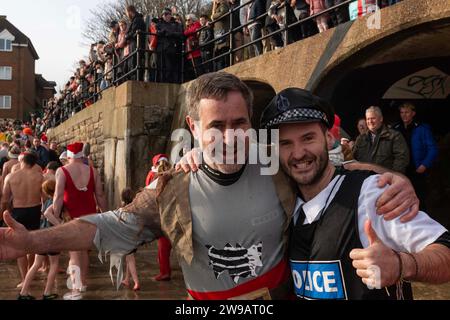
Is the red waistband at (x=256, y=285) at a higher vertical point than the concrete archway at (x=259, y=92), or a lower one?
lower

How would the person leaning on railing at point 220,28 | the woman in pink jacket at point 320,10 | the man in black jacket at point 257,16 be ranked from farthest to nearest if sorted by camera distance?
the person leaning on railing at point 220,28
the man in black jacket at point 257,16
the woman in pink jacket at point 320,10

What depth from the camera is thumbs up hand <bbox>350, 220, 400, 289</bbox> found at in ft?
4.52

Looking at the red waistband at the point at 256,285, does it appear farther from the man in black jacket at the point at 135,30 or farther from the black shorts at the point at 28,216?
the man in black jacket at the point at 135,30

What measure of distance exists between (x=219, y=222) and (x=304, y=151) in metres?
0.46

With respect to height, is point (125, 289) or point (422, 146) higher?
point (422, 146)

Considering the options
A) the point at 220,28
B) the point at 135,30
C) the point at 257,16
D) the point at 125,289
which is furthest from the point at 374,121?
the point at 135,30

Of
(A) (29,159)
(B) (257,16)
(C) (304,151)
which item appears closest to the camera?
(C) (304,151)

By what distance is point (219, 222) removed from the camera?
194cm

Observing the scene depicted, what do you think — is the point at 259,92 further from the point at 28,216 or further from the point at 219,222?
the point at 219,222

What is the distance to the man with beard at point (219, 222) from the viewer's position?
6.33 ft

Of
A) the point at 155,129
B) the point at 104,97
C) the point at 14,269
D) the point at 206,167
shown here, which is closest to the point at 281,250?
the point at 206,167

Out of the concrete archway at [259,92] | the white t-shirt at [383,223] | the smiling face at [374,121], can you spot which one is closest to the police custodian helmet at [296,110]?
the white t-shirt at [383,223]

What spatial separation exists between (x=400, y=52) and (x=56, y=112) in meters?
19.3

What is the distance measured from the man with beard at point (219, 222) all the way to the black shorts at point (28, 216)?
470 centimetres
